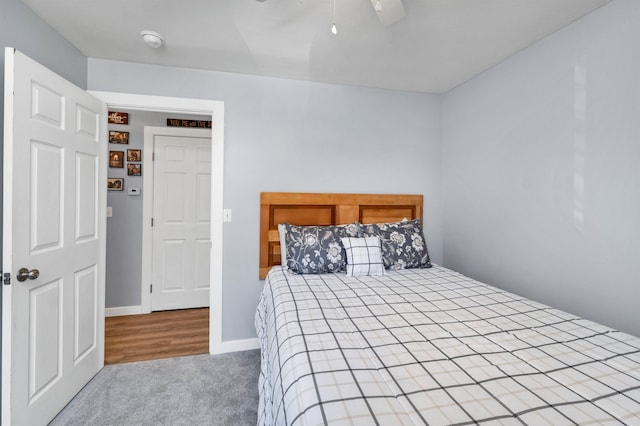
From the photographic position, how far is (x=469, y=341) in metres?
1.24

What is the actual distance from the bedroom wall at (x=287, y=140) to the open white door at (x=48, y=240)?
2.34ft

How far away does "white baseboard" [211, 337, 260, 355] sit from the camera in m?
2.53

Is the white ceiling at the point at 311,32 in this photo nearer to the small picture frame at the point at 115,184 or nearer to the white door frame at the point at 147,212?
the white door frame at the point at 147,212

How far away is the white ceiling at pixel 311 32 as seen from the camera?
5.58 feet

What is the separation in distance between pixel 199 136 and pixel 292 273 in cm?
225

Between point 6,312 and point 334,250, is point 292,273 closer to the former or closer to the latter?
point 334,250

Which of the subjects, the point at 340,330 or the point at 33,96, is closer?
the point at 340,330

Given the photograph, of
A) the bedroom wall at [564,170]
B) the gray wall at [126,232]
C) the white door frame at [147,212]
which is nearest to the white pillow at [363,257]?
the bedroom wall at [564,170]

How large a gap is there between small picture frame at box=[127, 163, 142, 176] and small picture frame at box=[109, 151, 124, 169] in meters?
0.08

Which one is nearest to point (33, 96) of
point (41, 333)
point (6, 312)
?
point (6, 312)

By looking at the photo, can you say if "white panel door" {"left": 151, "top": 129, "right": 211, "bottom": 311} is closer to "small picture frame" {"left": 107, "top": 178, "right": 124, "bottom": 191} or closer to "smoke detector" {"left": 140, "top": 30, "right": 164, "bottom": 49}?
"small picture frame" {"left": 107, "top": 178, "right": 124, "bottom": 191}

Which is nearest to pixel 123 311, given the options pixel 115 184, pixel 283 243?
pixel 115 184

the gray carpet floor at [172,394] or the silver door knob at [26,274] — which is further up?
the silver door knob at [26,274]

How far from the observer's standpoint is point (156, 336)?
9.34 feet
